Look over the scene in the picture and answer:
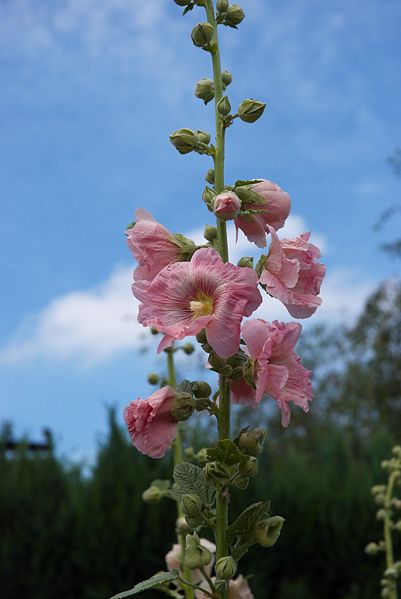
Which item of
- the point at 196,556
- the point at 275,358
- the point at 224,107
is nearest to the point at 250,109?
the point at 224,107

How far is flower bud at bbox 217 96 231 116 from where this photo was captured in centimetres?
164

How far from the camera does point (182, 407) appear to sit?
5.06ft

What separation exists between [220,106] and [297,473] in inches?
219

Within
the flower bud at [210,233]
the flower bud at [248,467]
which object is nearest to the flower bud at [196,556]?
the flower bud at [248,467]

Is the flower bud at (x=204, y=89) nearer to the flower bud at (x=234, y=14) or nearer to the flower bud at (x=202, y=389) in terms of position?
the flower bud at (x=234, y=14)

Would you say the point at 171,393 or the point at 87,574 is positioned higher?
the point at 87,574

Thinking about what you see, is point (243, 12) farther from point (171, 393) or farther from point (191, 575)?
point (191, 575)

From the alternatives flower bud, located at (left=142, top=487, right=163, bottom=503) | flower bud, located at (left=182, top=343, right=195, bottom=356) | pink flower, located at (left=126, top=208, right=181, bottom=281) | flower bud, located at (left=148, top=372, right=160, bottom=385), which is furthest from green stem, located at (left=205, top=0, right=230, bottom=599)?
flower bud, located at (left=148, top=372, right=160, bottom=385)

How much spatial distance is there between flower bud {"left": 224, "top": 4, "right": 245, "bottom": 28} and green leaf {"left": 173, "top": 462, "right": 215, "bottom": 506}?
0.97m

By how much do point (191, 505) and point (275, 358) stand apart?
0.32 metres

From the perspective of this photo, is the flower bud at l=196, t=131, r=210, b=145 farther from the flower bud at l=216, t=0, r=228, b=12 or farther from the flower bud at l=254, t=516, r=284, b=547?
the flower bud at l=254, t=516, r=284, b=547

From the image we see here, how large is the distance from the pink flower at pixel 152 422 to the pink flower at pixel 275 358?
173 millimetres

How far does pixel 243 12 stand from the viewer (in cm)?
178

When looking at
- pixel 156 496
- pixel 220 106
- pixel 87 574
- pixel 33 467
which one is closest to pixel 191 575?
pixel 156 496
